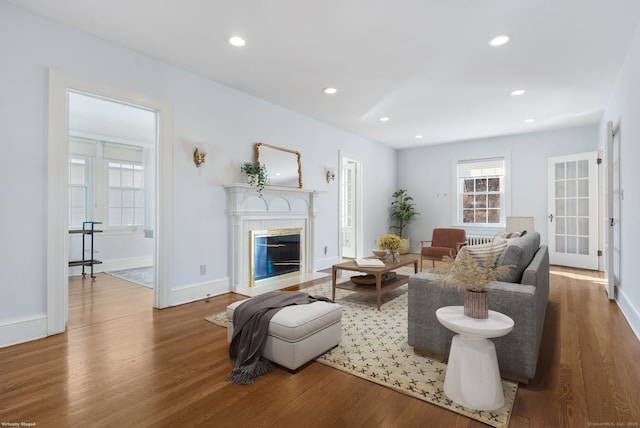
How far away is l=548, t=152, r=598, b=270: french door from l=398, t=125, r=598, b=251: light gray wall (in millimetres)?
180

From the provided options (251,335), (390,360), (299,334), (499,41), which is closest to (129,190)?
(251,335)

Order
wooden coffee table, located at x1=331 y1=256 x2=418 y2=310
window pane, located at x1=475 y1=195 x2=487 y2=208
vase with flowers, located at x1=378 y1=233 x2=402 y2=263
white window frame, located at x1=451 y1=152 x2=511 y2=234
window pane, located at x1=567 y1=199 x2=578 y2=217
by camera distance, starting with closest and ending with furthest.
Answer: wooden coffee table, located at x1=331 y1=256 x2=418 y2=310, vase with flowers, located at x1=378 y1=233 x2=402 y2=263, window pane, located at x1=567 y1=199 x2=578 y2=217, white window frame, located at x1=451 y1=152 x2=511 y2=234, window pane, located at x1=475 y1=195 x2=487 y2=208

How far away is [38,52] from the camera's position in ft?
9.00

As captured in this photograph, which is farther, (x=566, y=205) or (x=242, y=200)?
(x=566, y=205)

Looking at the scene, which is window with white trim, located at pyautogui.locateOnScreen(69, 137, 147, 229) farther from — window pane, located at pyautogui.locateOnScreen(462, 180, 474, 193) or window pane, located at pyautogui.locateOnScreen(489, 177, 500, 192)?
window pane, located at pyautogui.locateOnScreen(489, 177, 500, 192)

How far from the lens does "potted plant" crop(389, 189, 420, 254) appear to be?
7.91 metres

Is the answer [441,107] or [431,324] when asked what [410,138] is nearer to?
[441,107]

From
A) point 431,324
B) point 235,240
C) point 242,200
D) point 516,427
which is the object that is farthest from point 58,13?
point 516,427

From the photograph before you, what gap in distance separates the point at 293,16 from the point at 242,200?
7.52ft

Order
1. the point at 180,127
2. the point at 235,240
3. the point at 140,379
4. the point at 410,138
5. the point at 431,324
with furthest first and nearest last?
Answer: the point at 410,138
the point at 235,240
the point at 180,127
the point at 431,324
the point at 140,379

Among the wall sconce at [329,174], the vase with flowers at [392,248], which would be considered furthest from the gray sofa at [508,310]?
the wall sconce at [329,174]

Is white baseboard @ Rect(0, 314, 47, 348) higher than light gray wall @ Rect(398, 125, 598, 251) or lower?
lower

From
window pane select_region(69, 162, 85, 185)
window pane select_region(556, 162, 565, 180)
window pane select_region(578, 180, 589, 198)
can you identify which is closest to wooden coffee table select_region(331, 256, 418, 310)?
window pane select_region(578, 180, 589, 198)

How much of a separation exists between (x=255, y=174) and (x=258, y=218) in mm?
603
